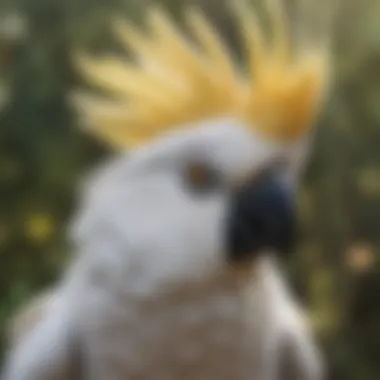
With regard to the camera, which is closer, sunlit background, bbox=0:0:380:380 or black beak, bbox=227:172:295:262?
black beak, bbox=227:172:295:262

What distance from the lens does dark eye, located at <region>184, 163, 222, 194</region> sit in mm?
872

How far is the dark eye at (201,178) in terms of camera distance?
87 cm

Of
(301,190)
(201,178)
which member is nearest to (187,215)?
(201,178)

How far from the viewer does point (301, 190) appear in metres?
0.97

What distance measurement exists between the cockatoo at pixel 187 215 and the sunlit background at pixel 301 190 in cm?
4

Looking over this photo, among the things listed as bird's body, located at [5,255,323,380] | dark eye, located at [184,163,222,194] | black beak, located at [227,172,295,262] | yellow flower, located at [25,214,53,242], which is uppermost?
yellow flower, located at [25,214,53,242]

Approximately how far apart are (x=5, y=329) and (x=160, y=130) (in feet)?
0.97

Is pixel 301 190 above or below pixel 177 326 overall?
above

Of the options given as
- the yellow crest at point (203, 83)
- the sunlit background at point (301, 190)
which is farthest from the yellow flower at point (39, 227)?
the yellow crest at point (203, 83)

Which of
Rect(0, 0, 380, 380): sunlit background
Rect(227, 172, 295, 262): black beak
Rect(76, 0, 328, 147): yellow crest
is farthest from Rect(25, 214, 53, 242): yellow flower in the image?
Rect(227, 172, 295, 262): black beak

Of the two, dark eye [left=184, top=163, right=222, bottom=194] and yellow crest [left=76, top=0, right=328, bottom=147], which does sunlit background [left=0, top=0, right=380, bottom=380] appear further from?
dark eye [left=184, top=163, right=222, bottom=194]

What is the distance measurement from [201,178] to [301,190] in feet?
0.47

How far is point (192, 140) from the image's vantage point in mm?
876

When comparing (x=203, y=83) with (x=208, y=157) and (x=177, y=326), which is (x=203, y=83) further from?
(x=177, y=326)
